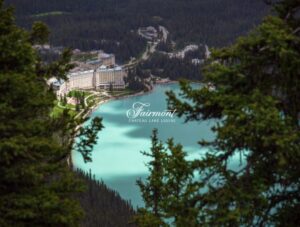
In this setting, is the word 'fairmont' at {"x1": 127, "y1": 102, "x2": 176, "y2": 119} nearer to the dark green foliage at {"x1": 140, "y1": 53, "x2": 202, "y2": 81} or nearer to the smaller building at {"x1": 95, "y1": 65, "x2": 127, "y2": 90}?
the smaller building at {"x1": 95, "y1": 65, "x2": 127, "y2": 90}

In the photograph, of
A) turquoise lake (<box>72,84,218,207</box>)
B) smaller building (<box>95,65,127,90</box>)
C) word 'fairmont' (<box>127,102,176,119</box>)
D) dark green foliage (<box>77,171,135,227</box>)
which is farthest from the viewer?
smaller building (<box>95,65,127,90</box>)

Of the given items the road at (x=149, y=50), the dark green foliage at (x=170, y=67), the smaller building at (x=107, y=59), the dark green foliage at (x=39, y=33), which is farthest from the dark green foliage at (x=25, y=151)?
the road at (x=149, y=50)

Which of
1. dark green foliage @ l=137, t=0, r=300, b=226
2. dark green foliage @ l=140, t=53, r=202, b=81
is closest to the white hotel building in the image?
dark green foliage @ l=140, t=53, r=202, b=81

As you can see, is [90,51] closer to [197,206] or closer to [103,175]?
[103,175]

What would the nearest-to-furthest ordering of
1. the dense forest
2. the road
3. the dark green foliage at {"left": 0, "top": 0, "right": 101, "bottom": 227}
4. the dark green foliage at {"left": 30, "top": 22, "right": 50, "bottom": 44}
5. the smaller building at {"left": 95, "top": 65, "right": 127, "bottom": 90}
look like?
the dark green foliage at {"left": 0, "top": 0, "right": 101, "bottom": 227}
the dark green foliage at {"left": 30, "top": 22, "right": 50, "bottom": 44}
the smaller building at {"left": 95, "top": 65, "right": 127, "bottom": 90}
the road
the dense forest

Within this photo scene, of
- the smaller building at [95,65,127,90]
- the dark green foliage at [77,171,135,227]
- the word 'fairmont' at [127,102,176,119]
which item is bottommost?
the smaller building at [95,65,127,90]

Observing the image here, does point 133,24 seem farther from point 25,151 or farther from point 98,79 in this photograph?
point 25,151
